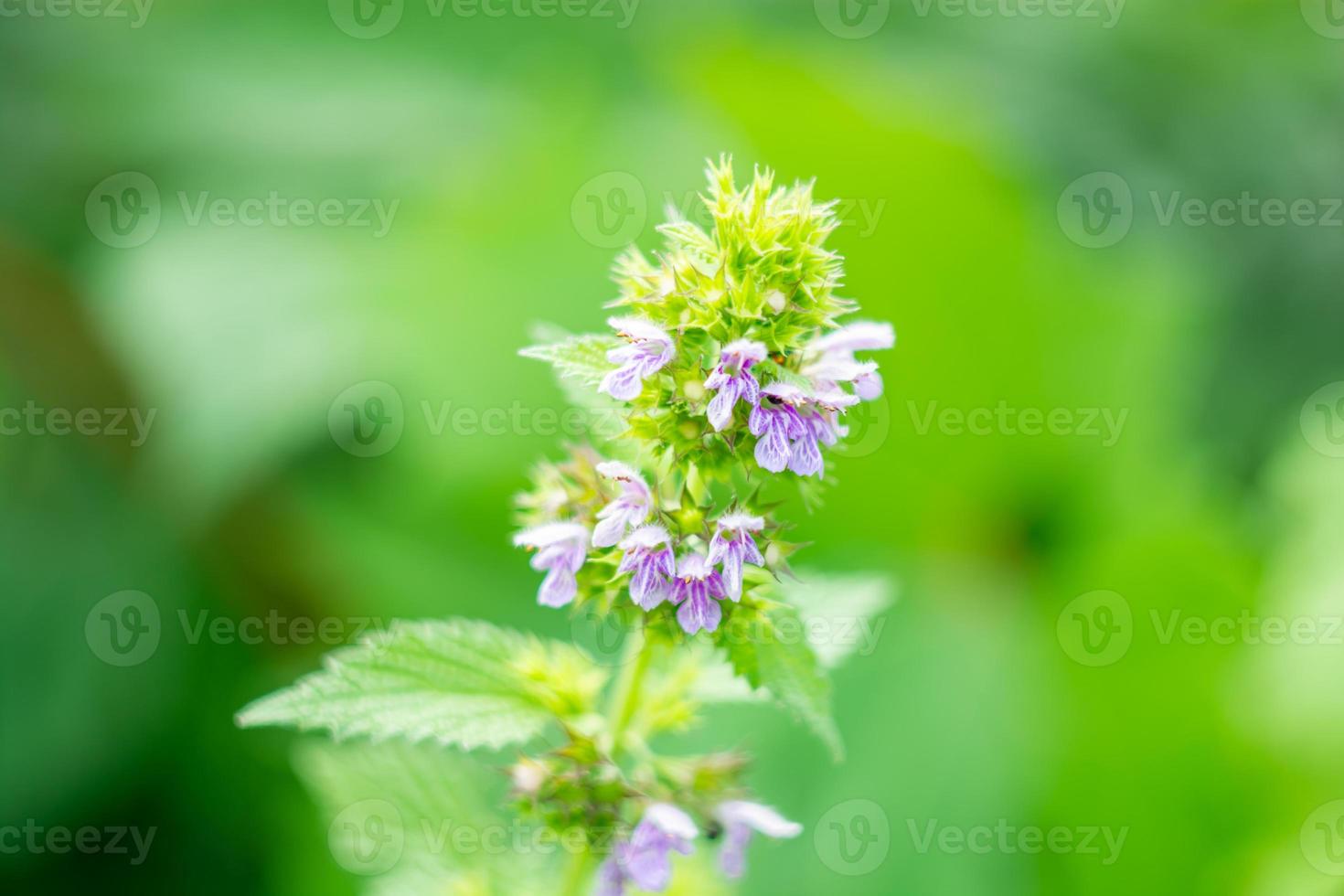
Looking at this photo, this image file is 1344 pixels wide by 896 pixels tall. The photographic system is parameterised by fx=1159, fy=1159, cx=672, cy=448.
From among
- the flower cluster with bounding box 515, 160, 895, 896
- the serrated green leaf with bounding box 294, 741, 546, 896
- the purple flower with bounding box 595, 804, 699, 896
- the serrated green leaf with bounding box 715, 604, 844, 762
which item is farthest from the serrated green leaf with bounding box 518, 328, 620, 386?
the serrated green leaf with bounding box 294, 741, 546, 896

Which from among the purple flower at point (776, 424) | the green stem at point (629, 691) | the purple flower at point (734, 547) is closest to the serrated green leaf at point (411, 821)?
the green stem at point (629, 691)

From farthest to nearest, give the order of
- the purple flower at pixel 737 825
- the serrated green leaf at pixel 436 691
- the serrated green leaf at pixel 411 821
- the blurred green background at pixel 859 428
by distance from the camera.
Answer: the blurred green background at pixel 859 428 < the serrated green leaf at pixel 411 821 < the purple flower at pixel 737 825 < the serrated green leaf at pixel 436 691

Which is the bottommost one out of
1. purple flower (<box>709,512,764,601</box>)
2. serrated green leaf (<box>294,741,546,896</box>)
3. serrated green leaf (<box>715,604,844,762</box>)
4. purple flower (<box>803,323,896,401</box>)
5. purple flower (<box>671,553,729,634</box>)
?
serrated green leaf (<box>294,741,546,896</box>)

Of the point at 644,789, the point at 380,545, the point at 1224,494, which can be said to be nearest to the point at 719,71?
the point at 380,545

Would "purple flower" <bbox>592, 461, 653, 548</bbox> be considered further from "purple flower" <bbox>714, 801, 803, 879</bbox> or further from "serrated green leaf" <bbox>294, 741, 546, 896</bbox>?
"serrated green leaf" <bbox>294, 741, 546, 896</bbox>

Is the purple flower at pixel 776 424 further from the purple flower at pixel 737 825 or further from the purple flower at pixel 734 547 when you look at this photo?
the purple flower at pixel 737 825

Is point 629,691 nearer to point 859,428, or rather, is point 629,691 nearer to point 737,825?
point 737,825

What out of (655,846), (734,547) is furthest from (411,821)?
(734,547)
